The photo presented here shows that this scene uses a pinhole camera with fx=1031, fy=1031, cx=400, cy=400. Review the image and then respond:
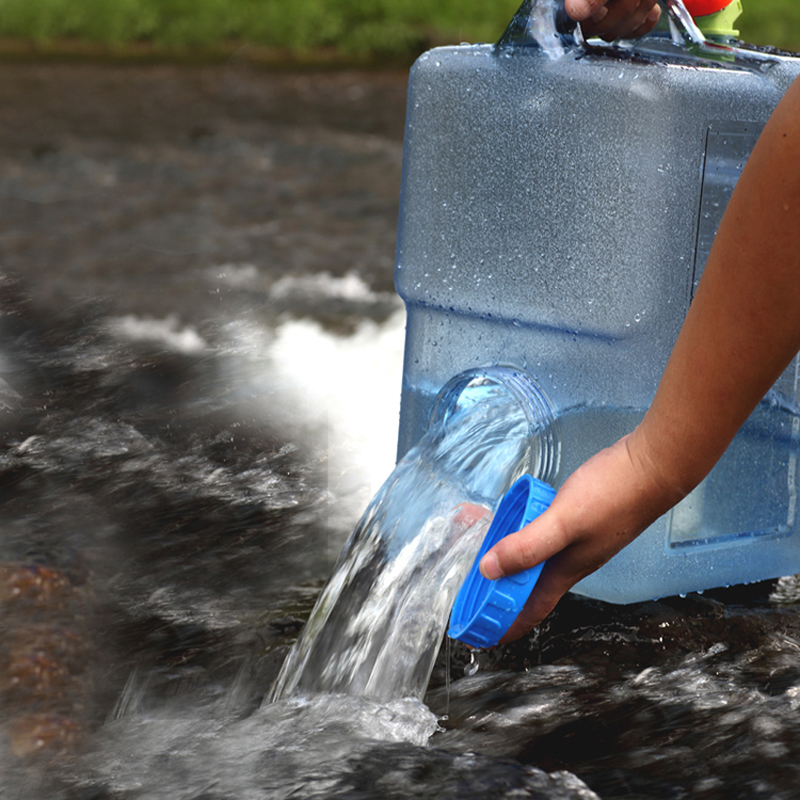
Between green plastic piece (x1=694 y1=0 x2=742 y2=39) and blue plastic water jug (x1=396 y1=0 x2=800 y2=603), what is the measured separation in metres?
0.12

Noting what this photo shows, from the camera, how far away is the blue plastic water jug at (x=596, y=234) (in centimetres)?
136

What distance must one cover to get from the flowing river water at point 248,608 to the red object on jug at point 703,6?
2.90ft

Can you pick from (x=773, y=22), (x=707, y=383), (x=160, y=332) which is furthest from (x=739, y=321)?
(x=773, y=22)

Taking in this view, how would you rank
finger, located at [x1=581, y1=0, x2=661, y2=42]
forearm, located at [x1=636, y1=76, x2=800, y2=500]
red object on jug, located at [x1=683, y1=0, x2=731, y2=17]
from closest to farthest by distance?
1. forearm, located at [x1=636, y1=76, x2=800, y2=500]
2. finger, located at [x1=581, y1=0, x2=661, y2=42]
3. red object on jug, located at [x1=683, y1=0, x2=731, y2=17]

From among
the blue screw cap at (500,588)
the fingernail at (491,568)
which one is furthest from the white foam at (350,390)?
the fingernail at (491,568)

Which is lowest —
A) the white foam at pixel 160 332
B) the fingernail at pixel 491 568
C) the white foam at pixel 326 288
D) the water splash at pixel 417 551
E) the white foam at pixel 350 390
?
the white foam at pixel 160 332

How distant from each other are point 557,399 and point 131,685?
0.68m

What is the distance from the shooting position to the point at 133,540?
1.78 m

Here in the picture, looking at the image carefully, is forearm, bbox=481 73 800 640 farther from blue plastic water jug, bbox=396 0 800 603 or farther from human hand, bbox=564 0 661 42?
human hand, bbox=564 0 661 42

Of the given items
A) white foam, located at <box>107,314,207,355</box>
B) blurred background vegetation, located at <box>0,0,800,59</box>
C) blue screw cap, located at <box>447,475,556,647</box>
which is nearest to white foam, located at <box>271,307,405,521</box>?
white foam, located at <box>107,314,207,355</box>

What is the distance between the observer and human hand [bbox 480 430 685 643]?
1.02 meters

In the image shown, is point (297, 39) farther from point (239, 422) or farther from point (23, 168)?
point (239, 422)

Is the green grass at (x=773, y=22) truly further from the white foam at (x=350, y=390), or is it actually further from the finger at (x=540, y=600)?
the finger at (x=540, y=600)

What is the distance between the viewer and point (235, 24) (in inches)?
416
